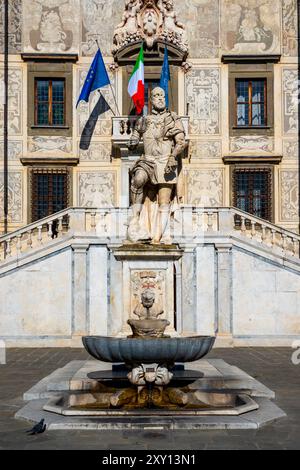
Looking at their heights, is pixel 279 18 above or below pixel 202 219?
above

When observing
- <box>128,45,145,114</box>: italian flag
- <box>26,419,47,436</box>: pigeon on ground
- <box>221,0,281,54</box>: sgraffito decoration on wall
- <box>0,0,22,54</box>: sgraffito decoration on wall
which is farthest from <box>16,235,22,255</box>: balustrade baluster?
<box>26,419,47,436</box>: pigeon on ground

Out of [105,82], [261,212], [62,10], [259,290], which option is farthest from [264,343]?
[62,10]

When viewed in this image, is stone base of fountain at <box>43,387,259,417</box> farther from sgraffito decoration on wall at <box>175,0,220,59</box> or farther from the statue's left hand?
sgraffito decoration on wall at <box>175,0,220,59</box>

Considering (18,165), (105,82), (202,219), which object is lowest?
(202,219)

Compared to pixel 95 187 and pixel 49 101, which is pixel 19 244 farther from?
pixel 49 101

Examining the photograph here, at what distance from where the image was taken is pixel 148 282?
1115 cm

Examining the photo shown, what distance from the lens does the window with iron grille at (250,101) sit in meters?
26.9

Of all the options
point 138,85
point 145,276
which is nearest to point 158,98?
point 145,276

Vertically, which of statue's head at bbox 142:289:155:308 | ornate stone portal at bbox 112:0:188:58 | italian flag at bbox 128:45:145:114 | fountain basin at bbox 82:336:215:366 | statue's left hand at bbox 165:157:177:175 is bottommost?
fountain basin at bbox 82:336:215:366

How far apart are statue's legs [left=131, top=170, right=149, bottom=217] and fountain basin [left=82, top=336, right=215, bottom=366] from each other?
8.58 feet

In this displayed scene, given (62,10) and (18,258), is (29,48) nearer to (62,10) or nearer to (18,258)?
(62,10)

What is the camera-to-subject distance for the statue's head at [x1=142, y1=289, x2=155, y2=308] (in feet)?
35.2

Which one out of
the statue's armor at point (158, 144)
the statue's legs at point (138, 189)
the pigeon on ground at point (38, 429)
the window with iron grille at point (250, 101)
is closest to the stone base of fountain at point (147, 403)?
the pigeon on ground at point (38, 429)

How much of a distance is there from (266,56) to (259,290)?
368 inches
